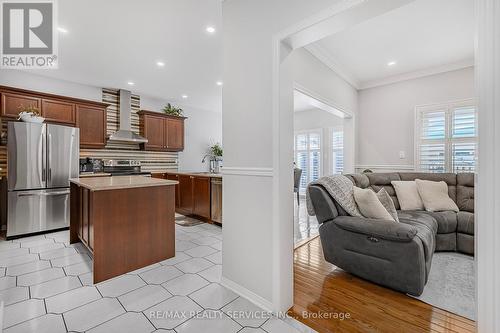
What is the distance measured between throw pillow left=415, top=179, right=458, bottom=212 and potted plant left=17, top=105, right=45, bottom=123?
586 cm

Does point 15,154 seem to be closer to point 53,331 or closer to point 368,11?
point 53,331

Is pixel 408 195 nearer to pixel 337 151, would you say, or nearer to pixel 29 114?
pixel 337 151

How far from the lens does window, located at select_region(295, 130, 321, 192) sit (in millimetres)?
6957

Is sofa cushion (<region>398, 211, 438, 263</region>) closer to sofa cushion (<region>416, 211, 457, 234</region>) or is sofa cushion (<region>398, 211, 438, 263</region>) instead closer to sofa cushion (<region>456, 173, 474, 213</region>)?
sofa cushion (<region>416, 211, 457, 234</region>)

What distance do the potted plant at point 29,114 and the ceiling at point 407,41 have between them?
14.1ft

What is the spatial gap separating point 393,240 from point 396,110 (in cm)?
333

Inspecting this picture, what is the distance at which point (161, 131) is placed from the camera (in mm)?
5715

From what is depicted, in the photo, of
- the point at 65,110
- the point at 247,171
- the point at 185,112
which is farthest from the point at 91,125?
the point at 247,171

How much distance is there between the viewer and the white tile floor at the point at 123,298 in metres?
1.61

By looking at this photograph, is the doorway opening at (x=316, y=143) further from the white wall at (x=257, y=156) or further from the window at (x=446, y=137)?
the white wall at (x=257, y=156)

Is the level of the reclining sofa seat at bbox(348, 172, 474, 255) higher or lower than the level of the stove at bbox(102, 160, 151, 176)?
lower

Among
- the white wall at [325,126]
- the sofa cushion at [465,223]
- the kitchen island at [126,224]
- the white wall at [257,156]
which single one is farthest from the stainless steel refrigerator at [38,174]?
the white wall at [325,126]

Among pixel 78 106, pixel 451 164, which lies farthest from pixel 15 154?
pixel 451 164

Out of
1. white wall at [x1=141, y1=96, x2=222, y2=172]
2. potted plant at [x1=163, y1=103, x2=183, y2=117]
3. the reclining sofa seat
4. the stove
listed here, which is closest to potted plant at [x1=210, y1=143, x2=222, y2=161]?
white wall at [x1=141, y1=96, x2=222, y2=172]
